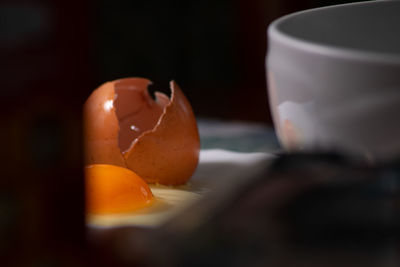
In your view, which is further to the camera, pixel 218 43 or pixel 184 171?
pixel 218 43

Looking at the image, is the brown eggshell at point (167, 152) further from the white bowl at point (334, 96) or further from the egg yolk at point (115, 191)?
the white bowl at point (334, 96)

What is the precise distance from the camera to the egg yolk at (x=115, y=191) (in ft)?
1.57

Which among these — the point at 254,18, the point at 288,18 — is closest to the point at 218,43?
the point at 254,18

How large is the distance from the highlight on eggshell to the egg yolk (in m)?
0.07

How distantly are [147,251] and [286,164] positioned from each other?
4 cm

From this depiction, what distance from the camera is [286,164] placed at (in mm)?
149

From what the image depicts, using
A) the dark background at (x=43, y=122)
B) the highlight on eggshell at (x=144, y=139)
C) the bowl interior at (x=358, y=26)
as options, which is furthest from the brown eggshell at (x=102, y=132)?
the dark background at (x=43, y=122)

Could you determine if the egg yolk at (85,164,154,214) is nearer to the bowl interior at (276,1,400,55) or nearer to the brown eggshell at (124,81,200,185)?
the brown eggshell at (124,81,200,185)

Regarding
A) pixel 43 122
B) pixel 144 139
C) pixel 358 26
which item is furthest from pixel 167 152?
pixel 43 122

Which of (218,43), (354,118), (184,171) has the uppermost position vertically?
(354,118)

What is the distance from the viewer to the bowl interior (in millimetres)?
448

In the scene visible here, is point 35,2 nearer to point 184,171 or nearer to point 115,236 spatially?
point 115,236

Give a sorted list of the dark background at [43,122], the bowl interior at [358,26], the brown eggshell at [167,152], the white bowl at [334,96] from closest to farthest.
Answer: the dark background at [43,122] → the white bowl at [334,96] → the bowl interior at [358,26] → the brown eggshell at [167,152]

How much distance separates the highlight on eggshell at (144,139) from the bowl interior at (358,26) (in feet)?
0.66
